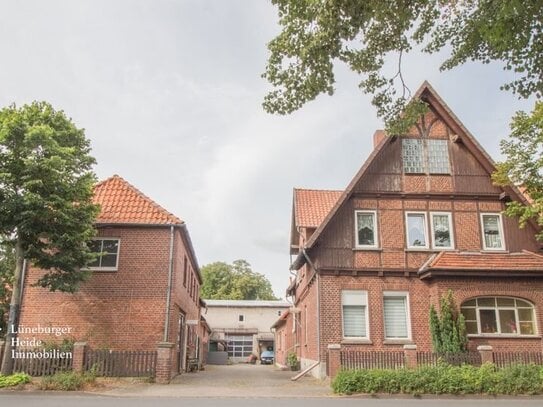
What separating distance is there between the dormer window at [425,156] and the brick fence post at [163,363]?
11783 mm

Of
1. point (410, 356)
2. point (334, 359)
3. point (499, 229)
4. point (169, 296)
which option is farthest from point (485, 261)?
point (169, 296)

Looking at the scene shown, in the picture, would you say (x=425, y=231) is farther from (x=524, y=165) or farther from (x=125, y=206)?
(x=125, y=206)

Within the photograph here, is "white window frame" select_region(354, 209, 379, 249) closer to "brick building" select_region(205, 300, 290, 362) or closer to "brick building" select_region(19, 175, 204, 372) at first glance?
"brick building" select_region(19, 175, 204, 372)

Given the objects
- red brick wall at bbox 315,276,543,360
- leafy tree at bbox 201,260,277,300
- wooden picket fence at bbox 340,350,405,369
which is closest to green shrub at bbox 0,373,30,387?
wooden picket fence at bbox 340,350,405,369

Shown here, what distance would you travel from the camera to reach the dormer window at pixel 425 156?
20375 millimetres

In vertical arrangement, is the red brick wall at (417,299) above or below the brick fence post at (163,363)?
above

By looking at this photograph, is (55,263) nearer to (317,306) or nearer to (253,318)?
(317,306)

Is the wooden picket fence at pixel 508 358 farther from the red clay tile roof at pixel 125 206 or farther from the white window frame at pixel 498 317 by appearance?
the red clay tile roof at pixel 125 206

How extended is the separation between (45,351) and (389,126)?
1317 cm

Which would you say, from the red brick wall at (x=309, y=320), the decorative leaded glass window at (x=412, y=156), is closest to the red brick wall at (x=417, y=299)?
the red brick wall at (x=309, y=320)

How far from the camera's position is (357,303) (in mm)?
18953

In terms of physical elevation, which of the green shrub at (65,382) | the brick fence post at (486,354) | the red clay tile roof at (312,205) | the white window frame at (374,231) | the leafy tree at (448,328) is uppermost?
the red clay tile roof at (312,205)

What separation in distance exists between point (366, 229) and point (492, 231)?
524 cm

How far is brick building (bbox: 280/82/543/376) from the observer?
18172 mm
